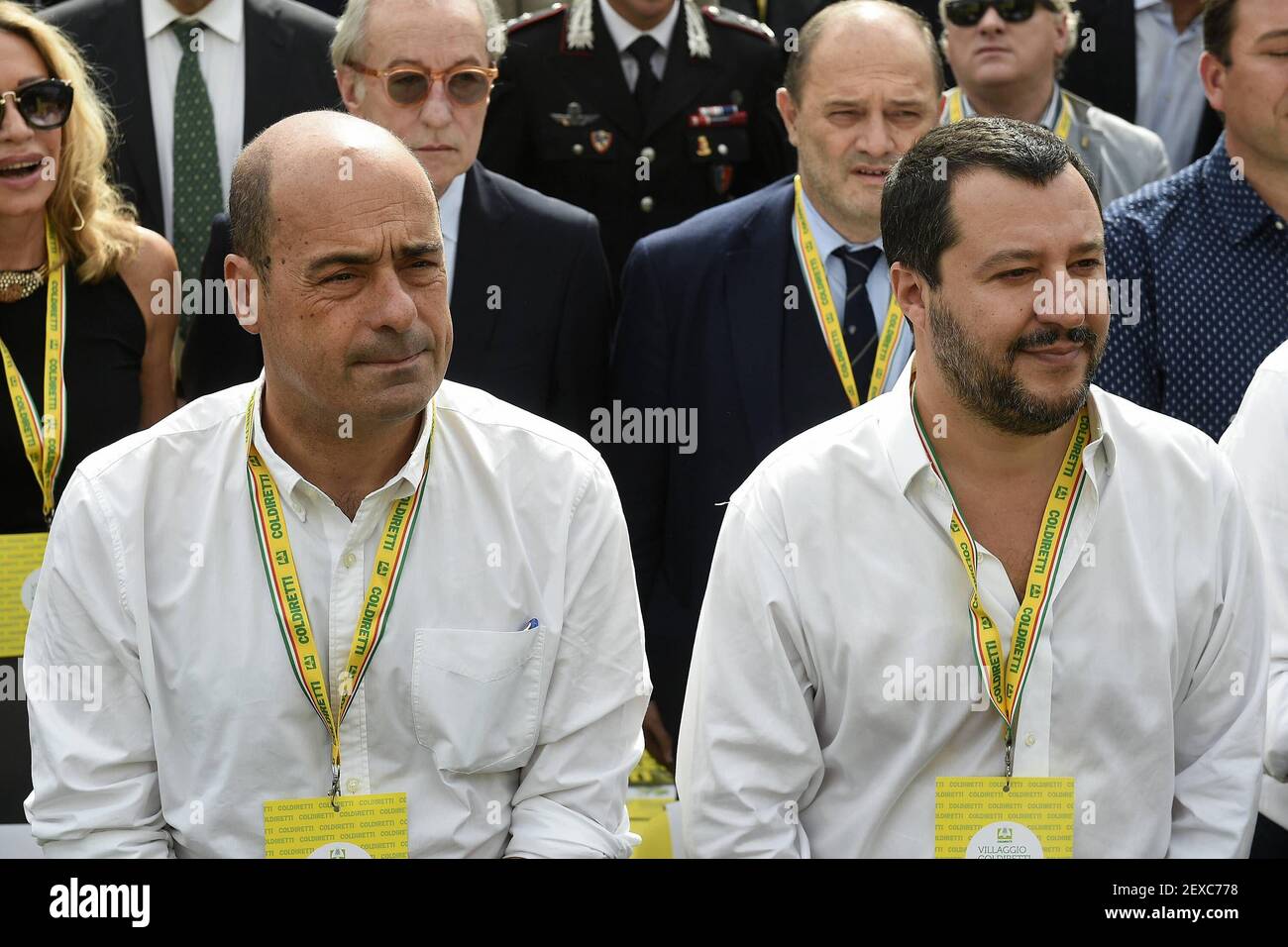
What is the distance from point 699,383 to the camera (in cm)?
425

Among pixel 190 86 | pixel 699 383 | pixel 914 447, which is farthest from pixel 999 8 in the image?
pixel 190 86

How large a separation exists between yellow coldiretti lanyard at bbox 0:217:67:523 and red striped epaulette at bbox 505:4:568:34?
5.23ft

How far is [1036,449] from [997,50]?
6.93ft

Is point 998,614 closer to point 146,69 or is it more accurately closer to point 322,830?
point 322,830

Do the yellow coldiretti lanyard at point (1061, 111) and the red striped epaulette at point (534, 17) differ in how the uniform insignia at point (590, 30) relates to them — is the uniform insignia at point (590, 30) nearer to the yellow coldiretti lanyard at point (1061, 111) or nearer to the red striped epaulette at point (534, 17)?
the red striped epaulette at point (534, 17)

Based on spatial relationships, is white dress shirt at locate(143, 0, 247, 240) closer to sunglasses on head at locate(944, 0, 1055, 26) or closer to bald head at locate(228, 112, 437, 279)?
bald head at locate(228, 112, 437, 279)

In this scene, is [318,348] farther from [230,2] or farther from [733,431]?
[230,2]

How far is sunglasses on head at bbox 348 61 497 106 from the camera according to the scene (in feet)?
14.2

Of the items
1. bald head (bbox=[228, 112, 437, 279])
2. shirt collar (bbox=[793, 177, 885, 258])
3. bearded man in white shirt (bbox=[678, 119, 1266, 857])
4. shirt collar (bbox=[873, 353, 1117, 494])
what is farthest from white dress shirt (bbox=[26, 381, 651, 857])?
shirt collar (bbox=[793, 177, 885, 258])

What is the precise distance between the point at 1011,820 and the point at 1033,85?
2.68 m

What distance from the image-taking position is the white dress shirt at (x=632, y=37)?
4.93 meters

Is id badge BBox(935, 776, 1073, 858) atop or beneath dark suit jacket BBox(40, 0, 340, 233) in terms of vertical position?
beneath

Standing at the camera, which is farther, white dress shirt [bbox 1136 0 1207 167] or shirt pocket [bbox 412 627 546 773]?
white dress shirt [bbox 1136 0 1207 167]
